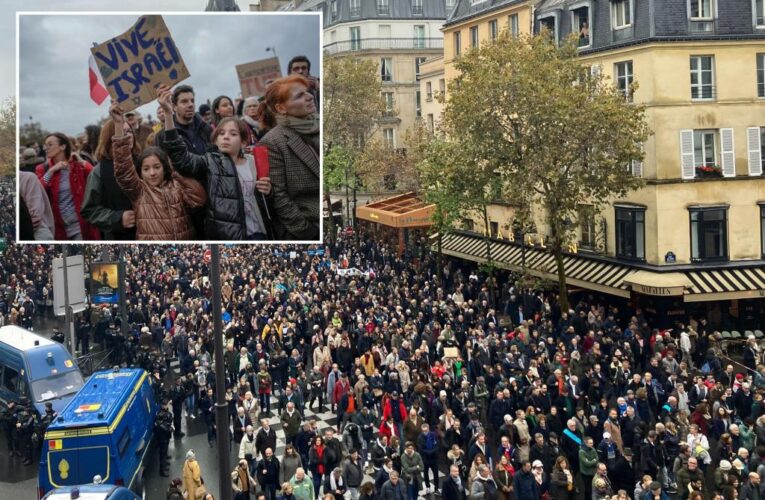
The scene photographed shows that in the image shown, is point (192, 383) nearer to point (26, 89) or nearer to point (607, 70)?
point (26, 89)

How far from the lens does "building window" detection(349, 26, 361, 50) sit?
242 ft

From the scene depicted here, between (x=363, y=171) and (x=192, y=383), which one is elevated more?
(x=363, y=171)

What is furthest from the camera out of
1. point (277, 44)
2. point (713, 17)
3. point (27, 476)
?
point (713, 17)

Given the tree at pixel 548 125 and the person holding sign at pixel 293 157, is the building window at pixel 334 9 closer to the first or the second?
the tree at pixel 548 125

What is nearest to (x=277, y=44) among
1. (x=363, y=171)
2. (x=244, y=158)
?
(x=244, y=158)

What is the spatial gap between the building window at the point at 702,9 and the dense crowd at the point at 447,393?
10781 millimetres

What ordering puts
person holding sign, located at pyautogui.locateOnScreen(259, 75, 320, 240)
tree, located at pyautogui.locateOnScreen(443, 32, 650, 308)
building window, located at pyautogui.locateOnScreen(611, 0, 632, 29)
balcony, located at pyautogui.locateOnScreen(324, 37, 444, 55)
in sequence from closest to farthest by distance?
1. person holding sign, located at pyautogui.locateOnScreen(259, 75, 320, 240)
2. tree, located at pyautogui.locateOnScreen(443, 32, 650, 308)
3. building window, located at pyautogui.locateOnScreen(611, 0, 632, 29)
4. balcony, located at pyautogui.locateOnScreen(324, 37, 444, 55)

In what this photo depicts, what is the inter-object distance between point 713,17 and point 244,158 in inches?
1075

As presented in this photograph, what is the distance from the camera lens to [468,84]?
28.4 metres

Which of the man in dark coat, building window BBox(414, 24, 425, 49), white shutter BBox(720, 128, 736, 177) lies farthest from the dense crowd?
building window BBox(414, 24, 425, 49)

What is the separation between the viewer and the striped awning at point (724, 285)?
2922 cm

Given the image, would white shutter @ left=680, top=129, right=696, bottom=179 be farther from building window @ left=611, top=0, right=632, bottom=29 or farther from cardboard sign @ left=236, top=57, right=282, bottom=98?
cardboard sign @ left=236, top=57, right=282, bottom=98

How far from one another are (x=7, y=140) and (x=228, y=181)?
227ft

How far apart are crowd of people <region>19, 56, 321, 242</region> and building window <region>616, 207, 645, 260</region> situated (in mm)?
25043
